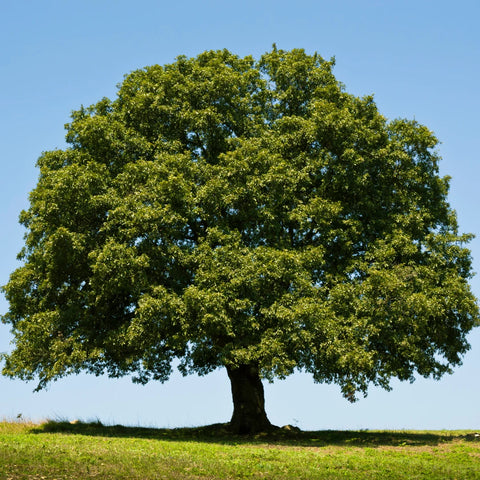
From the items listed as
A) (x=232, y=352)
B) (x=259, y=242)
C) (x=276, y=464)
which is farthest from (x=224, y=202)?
(x=276, y=464)

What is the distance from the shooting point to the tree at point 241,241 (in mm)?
26906

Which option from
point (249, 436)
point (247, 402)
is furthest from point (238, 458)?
point (247, 402)

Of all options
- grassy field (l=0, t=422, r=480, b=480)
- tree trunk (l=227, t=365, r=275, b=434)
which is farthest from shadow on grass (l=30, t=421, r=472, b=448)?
tree trunk (l=227, t=365, r=275, b=434)

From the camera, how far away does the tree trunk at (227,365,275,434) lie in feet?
102

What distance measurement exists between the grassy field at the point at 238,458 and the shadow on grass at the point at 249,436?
3.0 inches

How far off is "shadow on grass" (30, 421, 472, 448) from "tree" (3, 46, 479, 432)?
1822 millimetres

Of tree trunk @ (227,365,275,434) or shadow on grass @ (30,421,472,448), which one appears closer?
shadow on grass @ (30,421,472,448)

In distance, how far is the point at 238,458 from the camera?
69.8 ft

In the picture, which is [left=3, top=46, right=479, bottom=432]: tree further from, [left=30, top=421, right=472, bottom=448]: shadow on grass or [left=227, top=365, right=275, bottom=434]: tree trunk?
[left=30, top=421, right=472, bottom=448]: shadow on grass

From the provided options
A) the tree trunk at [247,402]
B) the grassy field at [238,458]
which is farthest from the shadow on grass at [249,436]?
the tree trunk at [247,402]

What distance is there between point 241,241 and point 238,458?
10841 millimetres

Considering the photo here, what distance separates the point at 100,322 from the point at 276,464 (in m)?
13.9

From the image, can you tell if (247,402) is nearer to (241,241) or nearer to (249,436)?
(249,436)

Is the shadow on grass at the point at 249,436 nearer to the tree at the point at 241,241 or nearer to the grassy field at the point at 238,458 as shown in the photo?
the grassy field at the point at 238,458
